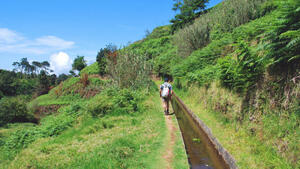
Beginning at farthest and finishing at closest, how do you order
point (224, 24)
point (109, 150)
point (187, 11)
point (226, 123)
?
point (187, 11) < point (224, 24) < point (226, 123) < point (109, 150)

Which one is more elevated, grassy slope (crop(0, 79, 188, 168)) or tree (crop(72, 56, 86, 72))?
tree (crop(72, 56, 86, 72))

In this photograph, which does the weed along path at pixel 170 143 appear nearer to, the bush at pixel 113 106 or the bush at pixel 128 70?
the bush at pixel 113 106

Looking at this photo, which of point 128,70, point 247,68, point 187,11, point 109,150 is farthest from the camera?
point 187,11

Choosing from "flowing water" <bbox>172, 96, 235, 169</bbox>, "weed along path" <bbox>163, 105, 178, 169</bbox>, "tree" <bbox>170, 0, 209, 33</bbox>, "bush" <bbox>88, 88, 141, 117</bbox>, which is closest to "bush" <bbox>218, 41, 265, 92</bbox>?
"flowing water" <bbox>172, 96, 235, 169</bbox>

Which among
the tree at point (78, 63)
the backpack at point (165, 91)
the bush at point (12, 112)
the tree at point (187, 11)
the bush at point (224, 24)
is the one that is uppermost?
the tree at point (187, 11)

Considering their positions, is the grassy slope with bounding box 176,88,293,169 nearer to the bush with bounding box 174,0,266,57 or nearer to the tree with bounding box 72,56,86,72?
the bush with bounding box 174,0,266,57

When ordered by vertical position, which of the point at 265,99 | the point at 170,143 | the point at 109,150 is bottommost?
the point at 170,143

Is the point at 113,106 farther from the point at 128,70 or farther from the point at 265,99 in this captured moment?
the point at 265,99

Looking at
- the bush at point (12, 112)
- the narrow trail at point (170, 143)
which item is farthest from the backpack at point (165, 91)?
the bush at point (12, 112)

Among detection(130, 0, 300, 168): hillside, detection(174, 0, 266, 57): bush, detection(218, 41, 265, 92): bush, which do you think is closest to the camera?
detection(130, 0, 300, 168): hillside

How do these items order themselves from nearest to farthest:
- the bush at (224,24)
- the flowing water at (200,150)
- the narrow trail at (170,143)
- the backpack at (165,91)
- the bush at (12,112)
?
the narrow trail at (170,143), the flowing water at (200,150), the backpack at (165,91), the bush at (224,24), the bush at (12,112)

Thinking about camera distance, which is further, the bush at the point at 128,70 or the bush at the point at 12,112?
the bush at the point at 12,112

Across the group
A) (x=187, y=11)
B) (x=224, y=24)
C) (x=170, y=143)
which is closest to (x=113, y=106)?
(x=170, y=143)

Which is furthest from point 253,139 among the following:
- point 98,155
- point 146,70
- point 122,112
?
point 146,70
